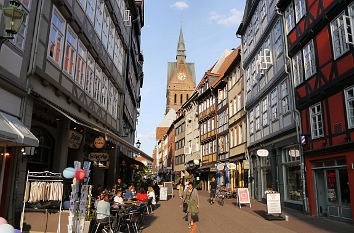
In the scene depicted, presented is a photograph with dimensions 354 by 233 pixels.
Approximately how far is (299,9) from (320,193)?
936cm

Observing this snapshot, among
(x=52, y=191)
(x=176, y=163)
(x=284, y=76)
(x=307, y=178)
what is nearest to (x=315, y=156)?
(x=307, y=178)

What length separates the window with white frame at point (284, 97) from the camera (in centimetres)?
1684

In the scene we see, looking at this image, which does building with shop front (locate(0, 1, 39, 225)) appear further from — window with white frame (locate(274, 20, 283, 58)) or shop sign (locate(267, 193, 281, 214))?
window with white frame (locate(274, 20, 283, 58))

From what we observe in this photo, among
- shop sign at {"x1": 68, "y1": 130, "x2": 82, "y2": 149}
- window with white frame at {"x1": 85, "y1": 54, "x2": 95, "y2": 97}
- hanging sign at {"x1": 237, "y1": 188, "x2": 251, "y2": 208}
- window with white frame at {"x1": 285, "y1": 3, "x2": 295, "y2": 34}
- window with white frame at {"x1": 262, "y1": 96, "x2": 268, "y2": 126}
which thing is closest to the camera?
shop sign at {"x1": 68, "y1": 130, "x2": 82, "y2": 149}

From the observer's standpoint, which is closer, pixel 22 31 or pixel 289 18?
pixel 22 31

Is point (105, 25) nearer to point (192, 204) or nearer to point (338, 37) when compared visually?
point (192, 204)

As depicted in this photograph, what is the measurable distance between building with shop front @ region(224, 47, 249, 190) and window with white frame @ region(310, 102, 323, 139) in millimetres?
11228

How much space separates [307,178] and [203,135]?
26629 mm

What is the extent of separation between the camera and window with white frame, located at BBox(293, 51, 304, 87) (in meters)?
15.2

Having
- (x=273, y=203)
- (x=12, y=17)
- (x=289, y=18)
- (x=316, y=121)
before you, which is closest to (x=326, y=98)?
(x=316, y=121)

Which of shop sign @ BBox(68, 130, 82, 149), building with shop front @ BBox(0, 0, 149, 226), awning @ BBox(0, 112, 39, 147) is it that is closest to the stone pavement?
building with shop front @ BBox(0, 0, 149, 226)

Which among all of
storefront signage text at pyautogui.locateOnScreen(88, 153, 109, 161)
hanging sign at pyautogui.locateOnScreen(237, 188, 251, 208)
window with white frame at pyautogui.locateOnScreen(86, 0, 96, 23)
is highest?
window with white frame at pyautogui.locateOnScreen(86, 0, 96, 23)

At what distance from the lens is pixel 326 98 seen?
12.8 meters

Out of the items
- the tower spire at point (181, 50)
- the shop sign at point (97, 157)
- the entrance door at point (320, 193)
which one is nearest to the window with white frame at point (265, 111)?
the entrance door at point (320, 193)
